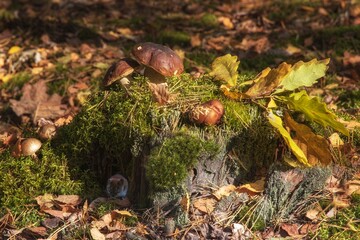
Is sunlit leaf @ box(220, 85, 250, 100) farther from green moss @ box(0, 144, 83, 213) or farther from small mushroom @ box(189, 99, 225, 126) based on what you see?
green moss @ box(0, 144, 83, 213)

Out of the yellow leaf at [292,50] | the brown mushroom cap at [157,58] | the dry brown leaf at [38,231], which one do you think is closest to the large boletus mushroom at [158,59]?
the brown mushroom cap at [157,58]

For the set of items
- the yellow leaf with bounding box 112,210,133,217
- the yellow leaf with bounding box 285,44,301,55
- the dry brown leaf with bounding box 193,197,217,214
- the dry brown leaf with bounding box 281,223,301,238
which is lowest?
the yellow leaf with bounding box 285,44,301,55

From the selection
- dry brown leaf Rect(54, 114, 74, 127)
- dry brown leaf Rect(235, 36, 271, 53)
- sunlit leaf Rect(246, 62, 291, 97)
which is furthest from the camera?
dry brown leaf Rect(235, 36, 271, 53)

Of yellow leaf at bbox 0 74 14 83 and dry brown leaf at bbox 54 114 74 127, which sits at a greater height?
dry brown leaf at bbox 54 114 74 127

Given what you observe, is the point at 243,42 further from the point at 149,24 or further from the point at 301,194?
the point at 301,194

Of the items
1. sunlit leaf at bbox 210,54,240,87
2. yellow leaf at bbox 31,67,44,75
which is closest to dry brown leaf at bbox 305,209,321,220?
sunlit leaf at bbox 210,54,240,87

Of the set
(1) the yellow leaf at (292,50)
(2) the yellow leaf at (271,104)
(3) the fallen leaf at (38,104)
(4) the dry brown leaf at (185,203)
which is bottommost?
(3) the fallen leaf at (38,104)

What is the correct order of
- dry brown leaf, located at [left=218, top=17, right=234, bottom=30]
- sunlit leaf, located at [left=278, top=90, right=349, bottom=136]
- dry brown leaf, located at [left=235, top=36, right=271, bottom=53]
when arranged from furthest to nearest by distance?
dry brown leaf, located at [left=218, top=17, right=234, bottom=30] < dry brown leaf, located at [left=235, top=36, right=271, bottom=53] < sunlit leaf, located at [left=278, top=90, right=349, bottom=136]

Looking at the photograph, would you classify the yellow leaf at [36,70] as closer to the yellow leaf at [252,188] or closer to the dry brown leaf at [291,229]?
the yellow leaf at [252,188]
